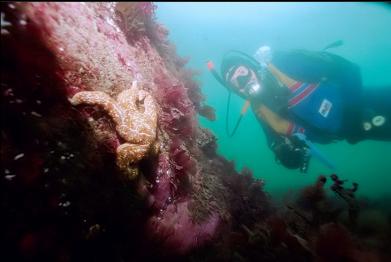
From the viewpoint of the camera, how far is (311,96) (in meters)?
8.84

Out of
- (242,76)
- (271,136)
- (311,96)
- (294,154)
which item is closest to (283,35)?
(311,96)

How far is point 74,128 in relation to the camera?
302cm

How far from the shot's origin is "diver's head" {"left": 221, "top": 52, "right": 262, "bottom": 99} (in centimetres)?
910

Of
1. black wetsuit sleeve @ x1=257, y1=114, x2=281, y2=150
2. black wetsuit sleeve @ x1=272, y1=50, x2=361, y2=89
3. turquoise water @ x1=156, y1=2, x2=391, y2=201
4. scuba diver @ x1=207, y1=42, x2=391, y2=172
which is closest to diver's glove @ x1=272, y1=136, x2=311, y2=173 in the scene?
scuba diver @ x1=207, y1=42, x2=391, y2=172

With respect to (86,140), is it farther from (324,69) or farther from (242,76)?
(324,69)

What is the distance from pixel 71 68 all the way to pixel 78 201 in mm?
1544

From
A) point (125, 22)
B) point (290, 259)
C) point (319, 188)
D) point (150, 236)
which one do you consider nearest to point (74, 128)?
point (150, 236)

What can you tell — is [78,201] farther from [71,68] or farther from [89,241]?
[71,68]

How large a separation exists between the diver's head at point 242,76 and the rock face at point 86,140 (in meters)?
5.07

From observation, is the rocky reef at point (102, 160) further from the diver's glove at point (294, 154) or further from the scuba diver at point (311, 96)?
the scuba diver at point (311, 96)

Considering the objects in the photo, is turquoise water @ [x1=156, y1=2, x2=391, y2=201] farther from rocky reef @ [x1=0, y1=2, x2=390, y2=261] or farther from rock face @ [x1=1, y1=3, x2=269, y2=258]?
rock face @ [x1=1, y1=3, x2=269, y2=258]

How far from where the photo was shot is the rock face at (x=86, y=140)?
258 centimetres

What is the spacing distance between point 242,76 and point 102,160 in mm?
6868

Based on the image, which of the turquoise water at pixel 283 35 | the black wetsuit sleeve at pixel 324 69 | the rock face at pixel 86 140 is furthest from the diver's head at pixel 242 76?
the turquoise water at pixel 283 35
